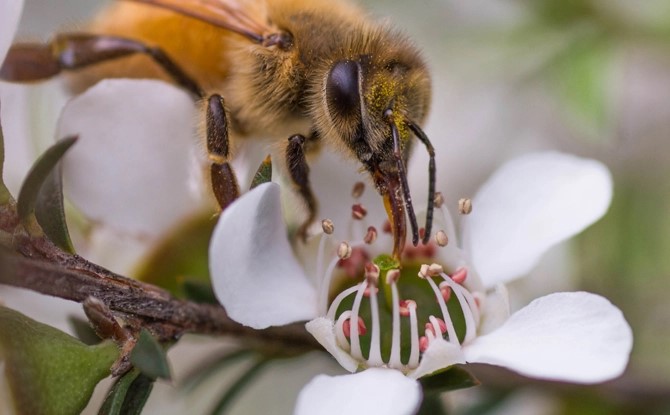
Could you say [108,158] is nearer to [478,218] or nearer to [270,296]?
[270,296]

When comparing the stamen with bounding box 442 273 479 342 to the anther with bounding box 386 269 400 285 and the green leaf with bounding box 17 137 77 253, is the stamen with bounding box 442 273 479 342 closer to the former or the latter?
the anther with bounding box 386 269 400 285

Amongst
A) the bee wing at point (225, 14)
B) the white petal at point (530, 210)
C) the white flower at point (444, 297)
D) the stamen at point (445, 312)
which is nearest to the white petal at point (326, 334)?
the white flower at point (444, 297)

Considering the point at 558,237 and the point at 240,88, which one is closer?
the point at 558,237

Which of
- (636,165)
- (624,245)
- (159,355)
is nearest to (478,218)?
(159,355)

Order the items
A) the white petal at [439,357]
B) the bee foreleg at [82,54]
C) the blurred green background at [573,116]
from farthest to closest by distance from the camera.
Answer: the blurred green background at [573,116] → the bee foreleg at [82,54] → the white petal at [439,357]

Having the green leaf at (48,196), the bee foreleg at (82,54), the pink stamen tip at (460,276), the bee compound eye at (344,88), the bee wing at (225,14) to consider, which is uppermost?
the bee wing at (225,14)

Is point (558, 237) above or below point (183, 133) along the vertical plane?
below

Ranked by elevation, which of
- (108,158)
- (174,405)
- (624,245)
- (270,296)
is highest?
(108,158)

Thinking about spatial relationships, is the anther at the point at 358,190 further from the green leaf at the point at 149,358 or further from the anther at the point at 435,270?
the green leaf at the point at 149,358
